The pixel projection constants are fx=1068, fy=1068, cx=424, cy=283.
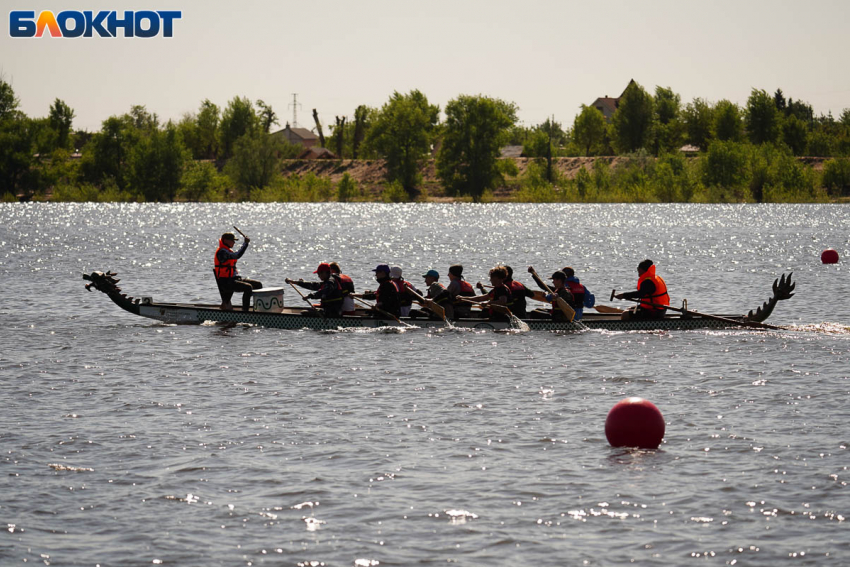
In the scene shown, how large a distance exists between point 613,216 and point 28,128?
61.2m

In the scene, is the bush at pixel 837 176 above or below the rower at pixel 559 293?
above

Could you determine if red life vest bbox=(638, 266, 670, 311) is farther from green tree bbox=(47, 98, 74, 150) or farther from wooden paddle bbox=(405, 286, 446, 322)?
green tree bbox=(47, 98, 74, 150)

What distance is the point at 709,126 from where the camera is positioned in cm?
13788

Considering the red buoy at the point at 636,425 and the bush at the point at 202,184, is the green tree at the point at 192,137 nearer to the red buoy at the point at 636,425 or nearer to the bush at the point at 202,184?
the bush at the point at 202,184

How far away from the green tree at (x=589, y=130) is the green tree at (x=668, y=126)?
8.61m

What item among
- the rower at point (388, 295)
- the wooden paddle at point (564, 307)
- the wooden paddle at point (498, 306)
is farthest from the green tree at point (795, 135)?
the rower at point (388, 295)

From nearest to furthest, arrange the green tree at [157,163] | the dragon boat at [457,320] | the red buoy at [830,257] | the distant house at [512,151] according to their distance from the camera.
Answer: the dragon boat at [457,320]
the red buoy at [830,257]
the green tree at [157,163]
the distant house at [512,151]

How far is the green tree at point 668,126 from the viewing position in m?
140

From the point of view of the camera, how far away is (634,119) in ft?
456

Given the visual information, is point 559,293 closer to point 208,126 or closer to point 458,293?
point 458,293

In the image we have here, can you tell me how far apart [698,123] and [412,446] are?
132616 mm

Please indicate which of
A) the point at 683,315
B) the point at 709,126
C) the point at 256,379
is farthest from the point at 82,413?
the point at 709,126

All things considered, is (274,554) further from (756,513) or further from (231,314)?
(231,314)

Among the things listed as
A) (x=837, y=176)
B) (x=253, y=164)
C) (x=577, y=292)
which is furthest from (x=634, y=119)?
(x=577, y=292)
